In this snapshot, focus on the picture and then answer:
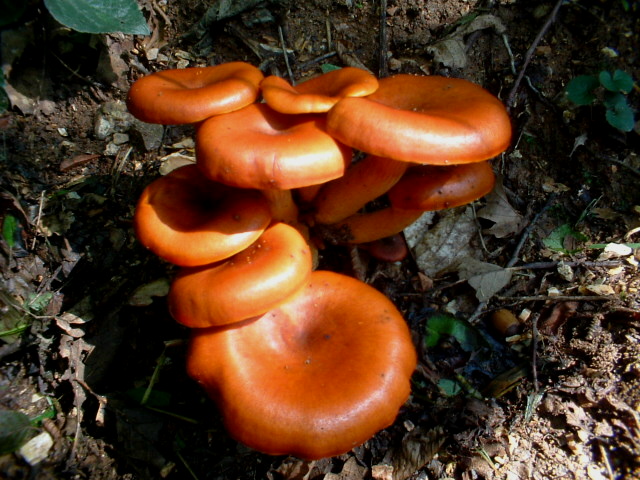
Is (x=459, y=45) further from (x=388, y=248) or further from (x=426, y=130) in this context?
(x=426, y=130)

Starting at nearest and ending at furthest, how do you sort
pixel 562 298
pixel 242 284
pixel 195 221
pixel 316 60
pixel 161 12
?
pixel 242 284 < pixel 195 221 < pixel 562 298 < pixel 316 60 < pixel 161 12

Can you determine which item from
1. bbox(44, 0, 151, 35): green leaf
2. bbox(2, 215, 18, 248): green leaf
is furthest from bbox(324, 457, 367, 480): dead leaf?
bbox(44, 0, 151, 35): green leaf

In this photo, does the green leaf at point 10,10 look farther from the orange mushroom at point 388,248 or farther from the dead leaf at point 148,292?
the orange mushroom at point 388,248

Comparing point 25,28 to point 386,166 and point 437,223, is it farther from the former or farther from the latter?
point 437,223

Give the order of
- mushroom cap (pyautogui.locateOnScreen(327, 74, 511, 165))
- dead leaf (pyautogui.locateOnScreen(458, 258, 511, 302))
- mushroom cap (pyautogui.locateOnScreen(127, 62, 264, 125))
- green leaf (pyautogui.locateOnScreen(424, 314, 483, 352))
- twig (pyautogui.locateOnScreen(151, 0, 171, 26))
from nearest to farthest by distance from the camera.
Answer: mushroom cap (pyautogui.locateOnScreen(327, 74, 511, 165))
mushroom cap (pyautogui.locateOnScreen(127, 62, 264, 125))
green leaf (pyautogui.locateOnScreen(424, 314, 483, 352))
dead leaf (pyautogui.locateOnScreen(458, 258, 511, 302))
twig (pyautogui.locateOnScreen(151, 0, 171, 26))

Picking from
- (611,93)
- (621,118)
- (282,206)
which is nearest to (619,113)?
(621,118)

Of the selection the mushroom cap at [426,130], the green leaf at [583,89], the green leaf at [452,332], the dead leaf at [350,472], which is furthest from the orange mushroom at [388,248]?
the green leaf at [583,89]

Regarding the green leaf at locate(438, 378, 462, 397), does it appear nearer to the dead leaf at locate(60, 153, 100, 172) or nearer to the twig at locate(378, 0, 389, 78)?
the twig at locate(378, 0, 389, 78)
